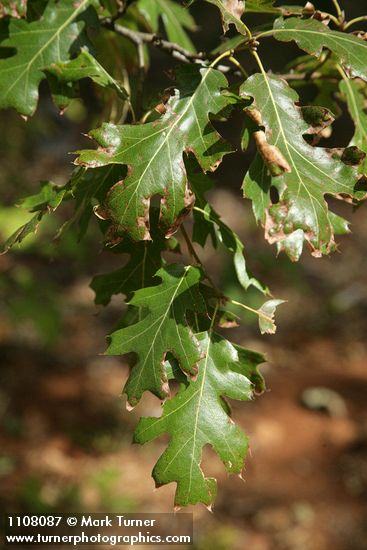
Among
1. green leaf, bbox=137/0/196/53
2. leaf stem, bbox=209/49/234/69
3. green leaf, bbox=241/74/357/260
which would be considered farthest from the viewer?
green leaf, bbox=137/0/196/53

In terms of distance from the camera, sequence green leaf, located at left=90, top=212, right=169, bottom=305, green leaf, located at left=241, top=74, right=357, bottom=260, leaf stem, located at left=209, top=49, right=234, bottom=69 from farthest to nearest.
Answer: green leaf, located at left=90, top=212, right=169, bottom=305, leaf stem, located at left=209, top=49, right=234, bottom=69, green leaf, located at left=241, top=74, right=357, bottom=260

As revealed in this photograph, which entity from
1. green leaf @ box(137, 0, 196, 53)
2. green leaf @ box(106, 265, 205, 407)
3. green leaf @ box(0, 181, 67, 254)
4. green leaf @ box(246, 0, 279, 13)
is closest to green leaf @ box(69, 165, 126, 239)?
green leaf @ box(0, 181, 67, 254)

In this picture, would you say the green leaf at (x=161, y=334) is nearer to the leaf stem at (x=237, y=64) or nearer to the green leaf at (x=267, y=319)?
the green leaf at (x=267, y=319)

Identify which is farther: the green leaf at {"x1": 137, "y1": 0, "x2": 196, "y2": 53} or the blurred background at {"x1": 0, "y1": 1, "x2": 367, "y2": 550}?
the blurred background at {"x1": 0, "y1": 1, "x2": 367, "y2": 550}

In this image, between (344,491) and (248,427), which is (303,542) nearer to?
(344,491)

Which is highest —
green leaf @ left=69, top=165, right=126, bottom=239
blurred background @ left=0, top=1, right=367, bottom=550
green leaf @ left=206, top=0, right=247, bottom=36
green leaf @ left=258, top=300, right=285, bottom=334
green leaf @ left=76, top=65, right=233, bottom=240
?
green leaf @ left=206, top=0, right=247, bottom=36

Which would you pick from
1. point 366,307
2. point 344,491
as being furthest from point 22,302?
point 366,307

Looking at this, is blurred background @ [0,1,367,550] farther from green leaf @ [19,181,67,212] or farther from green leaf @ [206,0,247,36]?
green leaf @ [206,0,247,36]
